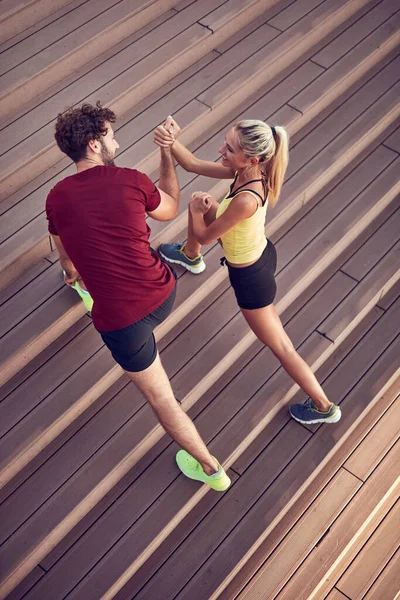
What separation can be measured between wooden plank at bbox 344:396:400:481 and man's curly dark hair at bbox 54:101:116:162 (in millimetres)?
2163

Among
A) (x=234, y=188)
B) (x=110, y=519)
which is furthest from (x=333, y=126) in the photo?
(x=110, y=519)

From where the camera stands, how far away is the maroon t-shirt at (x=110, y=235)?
2334 millimetres

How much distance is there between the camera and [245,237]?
8.95ft

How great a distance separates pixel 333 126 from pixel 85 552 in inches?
110

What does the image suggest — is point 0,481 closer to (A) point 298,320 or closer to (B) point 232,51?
(A) point 298,320

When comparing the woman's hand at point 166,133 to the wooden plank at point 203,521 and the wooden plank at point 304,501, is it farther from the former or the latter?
the wooden plank at point 304,501

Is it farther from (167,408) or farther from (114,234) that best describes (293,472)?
(114,234)

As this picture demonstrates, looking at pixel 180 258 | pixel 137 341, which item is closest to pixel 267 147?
pixel 137 341

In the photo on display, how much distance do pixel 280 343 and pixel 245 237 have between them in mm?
605

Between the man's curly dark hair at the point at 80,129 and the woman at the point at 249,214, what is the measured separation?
1.04 feet

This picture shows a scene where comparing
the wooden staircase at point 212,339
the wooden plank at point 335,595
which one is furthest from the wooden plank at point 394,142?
the wooden plank at point 335,595

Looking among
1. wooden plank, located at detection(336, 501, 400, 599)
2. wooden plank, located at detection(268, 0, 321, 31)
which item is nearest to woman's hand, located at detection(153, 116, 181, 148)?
wooden plank, located at detection(268, 0, 321, 31)

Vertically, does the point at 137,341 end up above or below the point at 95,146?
below

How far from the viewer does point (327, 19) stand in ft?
14.0
